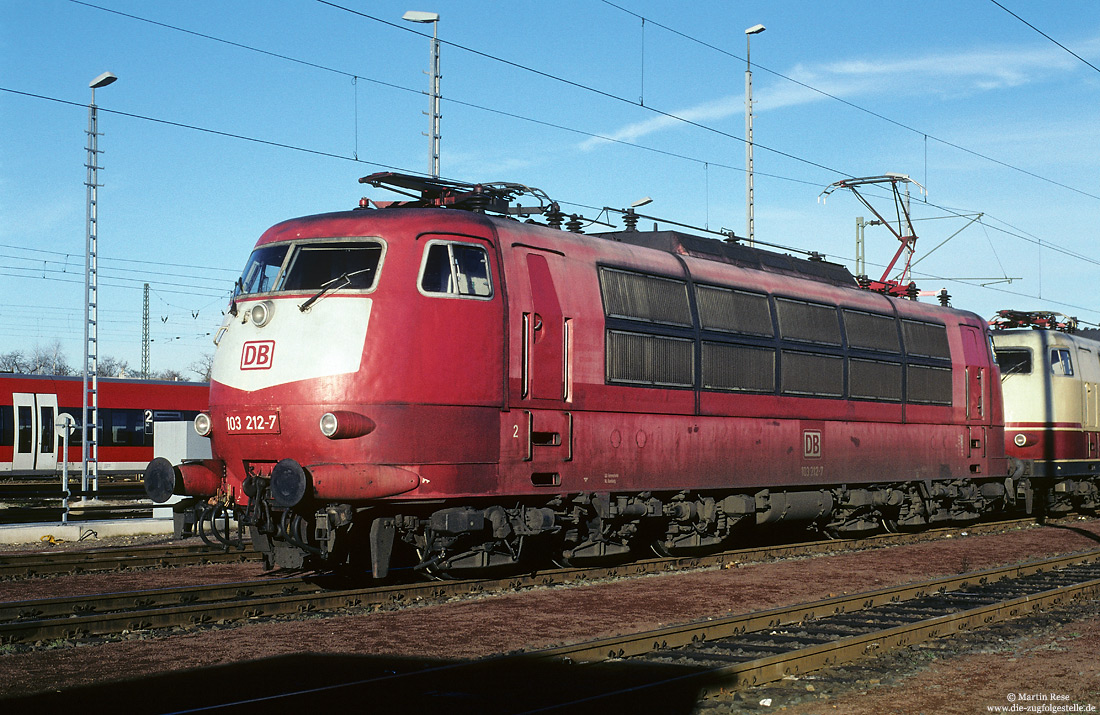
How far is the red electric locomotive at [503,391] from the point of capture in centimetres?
1125

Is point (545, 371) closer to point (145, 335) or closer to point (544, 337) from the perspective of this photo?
point (544, 337)

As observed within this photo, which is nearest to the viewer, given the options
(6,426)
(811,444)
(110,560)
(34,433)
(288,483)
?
(288,483)

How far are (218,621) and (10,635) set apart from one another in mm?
1802

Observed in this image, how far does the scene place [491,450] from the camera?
1188cm

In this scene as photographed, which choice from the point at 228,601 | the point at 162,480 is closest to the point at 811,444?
the point at 228,601

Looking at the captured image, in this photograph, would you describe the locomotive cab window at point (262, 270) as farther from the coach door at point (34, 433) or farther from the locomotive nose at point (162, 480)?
the coach door at point (34, 433)

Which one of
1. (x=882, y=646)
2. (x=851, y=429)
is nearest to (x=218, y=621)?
(x=882, y=646)

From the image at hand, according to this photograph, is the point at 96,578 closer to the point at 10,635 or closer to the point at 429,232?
the point at 10,635

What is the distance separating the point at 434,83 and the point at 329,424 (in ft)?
54.7

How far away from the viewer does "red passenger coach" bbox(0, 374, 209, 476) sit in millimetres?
35031

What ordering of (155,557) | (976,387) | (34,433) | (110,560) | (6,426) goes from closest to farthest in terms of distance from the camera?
(110,560) < (155,557) < (976,387) < (6,426) < (34,433)

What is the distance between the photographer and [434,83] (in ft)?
85.2

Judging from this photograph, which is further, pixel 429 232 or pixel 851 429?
pixel 851 429

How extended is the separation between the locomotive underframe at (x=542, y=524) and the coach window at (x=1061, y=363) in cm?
685
